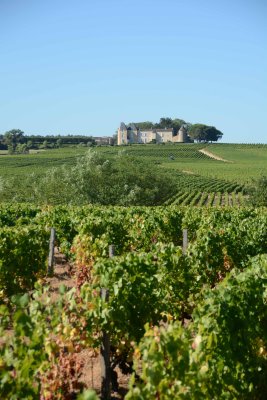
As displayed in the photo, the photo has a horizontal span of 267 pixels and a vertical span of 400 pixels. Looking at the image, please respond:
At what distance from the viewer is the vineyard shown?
4.36 metres

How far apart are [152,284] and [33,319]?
2.41 metres

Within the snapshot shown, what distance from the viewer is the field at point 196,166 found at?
55500 mm

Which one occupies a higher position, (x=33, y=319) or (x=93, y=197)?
(x=33, y=319)

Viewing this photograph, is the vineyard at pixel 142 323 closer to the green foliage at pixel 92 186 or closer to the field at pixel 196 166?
the green foliage at pixel 92 186

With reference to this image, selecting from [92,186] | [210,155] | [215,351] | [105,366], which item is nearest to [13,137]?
[210,155]

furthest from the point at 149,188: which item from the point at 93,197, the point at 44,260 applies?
the point at 44,260

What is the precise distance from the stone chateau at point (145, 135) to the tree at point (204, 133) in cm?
322

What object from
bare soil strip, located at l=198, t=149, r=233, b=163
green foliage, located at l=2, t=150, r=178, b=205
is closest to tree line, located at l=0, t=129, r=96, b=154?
bare soil strip, located at l=198, t=149, r=233, b=163

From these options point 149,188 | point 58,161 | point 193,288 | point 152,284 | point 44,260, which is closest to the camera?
point 152,284

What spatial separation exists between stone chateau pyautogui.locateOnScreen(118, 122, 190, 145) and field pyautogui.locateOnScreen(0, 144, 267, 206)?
95.8ft

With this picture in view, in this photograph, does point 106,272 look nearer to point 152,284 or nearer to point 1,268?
point 152,284

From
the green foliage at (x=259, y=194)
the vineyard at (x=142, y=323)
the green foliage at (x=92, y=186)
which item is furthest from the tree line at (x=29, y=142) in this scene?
the vineyard at (x=142, y=323)

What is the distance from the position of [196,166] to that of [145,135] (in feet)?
259

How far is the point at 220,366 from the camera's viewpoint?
5320 mm
